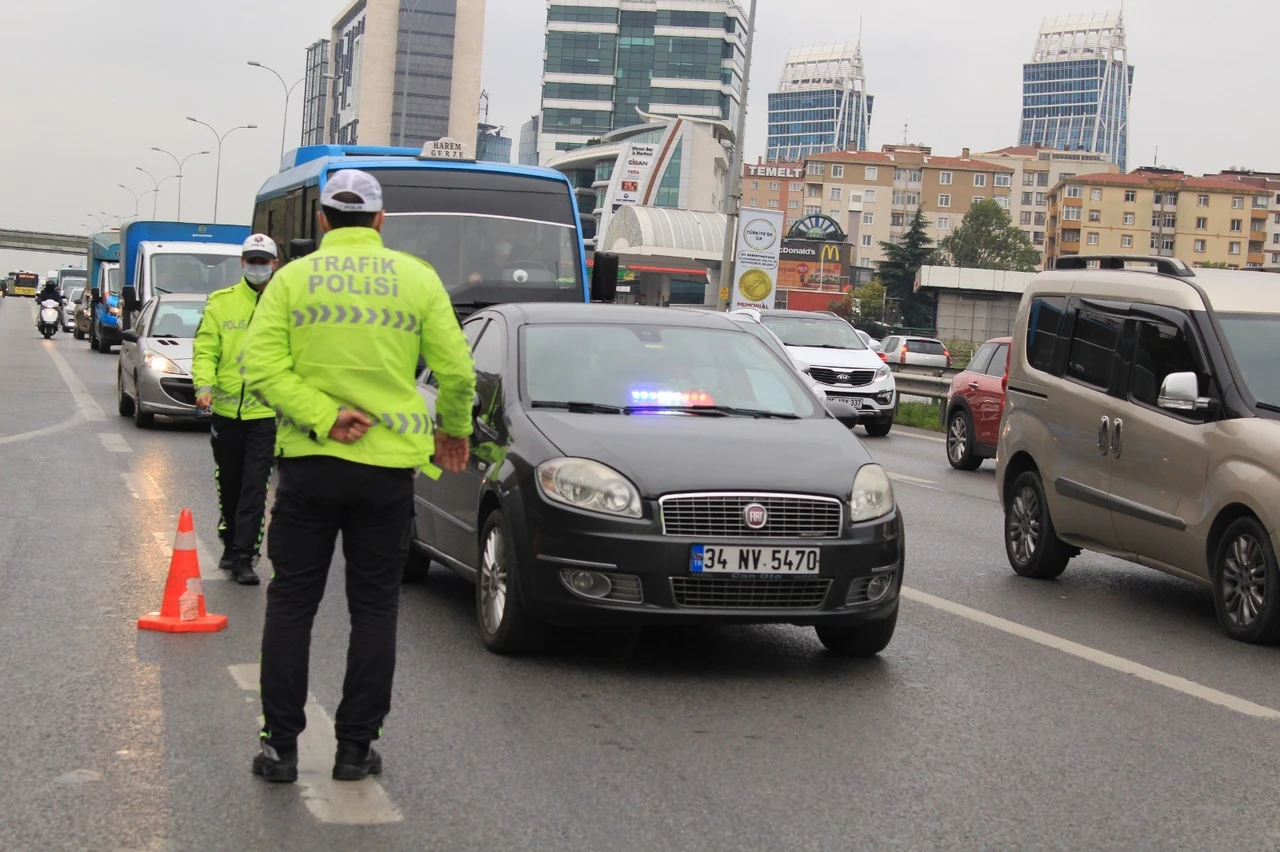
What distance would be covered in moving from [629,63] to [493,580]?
15610 centimetres

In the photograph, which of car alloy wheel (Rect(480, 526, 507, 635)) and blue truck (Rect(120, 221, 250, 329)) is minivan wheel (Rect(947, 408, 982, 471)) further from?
car alloy wheel (Rect(480, 526, 507, 635))

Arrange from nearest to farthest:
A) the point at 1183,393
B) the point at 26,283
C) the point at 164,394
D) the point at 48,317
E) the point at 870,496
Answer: the point at 870,496, the point at 1183,393, the point at 164,394, the point at 48,317, the point at 26,283

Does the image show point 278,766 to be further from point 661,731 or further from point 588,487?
point 588,487

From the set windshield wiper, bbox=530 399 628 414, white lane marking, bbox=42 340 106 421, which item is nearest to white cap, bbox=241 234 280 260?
windshield wiper, bbox=530 399 628 414

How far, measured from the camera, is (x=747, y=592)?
6816mm

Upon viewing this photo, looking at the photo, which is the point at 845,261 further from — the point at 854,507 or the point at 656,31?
the point at 854,507

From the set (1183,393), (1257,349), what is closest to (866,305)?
(1257,349)

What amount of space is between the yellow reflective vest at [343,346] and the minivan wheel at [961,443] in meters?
15.2

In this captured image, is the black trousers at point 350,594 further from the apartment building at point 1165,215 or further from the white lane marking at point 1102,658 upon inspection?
the apartment building at point 1165,215

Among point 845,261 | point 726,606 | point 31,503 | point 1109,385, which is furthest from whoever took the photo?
point 845,261

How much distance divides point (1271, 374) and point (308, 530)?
18.9 feet

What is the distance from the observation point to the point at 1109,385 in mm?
9875

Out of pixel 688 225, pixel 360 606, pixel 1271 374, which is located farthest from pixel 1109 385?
pixel 688 225

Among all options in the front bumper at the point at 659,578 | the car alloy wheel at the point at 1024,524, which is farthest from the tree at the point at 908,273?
the front bumper at the point at 659,578
